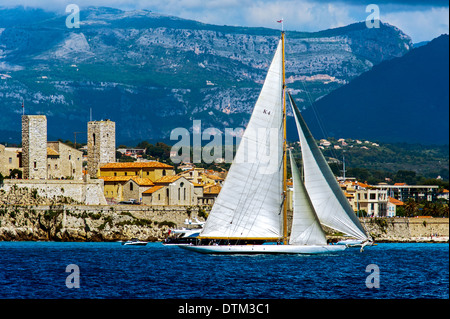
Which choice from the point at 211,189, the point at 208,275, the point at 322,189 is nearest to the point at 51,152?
the point at 211,189

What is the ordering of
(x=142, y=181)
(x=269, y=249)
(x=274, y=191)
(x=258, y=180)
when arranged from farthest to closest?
(x=142, y=181), (x=269, y=249), (x=274, y=191), (x=258, y=180)

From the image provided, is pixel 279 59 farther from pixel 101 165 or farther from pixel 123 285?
pixel 101 165

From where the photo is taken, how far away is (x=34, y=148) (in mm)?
80375

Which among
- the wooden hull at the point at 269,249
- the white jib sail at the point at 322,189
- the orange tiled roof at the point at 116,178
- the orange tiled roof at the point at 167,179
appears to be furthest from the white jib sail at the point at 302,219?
the orange tiled roof at the point at 116,178

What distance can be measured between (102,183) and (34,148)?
23.1 ft

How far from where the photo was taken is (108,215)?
2908 inches

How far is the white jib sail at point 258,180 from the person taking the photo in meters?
51.2

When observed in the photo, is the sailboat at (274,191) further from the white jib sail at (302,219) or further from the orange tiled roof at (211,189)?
the orange tiled roof at (211,189)

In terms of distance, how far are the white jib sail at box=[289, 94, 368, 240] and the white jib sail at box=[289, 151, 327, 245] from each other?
61cm

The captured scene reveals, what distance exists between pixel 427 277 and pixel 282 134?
11.7 meters

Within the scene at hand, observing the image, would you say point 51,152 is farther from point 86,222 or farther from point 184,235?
point 184,235
